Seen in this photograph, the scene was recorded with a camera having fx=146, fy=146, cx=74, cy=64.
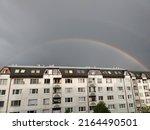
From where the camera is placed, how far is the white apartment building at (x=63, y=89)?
10656 mm

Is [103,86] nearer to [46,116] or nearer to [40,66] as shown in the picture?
[40,66]

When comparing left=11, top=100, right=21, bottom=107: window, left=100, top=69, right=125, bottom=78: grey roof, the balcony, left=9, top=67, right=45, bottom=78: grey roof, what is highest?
left=100, top=69, right=125, bottom=78: grey roof

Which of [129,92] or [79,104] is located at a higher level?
[129,92]

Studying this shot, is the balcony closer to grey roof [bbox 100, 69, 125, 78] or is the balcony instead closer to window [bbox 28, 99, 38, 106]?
window [bbox 28, 99, 38, 106]

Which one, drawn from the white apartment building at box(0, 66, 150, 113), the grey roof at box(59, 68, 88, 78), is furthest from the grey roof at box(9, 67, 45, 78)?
the grey roof at box(59, 68, 88, 78)

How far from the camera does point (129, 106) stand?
1327 centimetres

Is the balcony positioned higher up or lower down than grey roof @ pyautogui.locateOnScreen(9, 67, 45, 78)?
lower down

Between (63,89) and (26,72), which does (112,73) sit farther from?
(26,72)

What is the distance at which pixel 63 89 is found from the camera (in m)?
11.8

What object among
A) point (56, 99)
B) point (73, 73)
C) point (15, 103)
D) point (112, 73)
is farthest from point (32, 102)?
point (112, 73)

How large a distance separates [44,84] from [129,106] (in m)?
7.87

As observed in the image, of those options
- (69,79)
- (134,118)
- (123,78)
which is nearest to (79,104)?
(69,79)

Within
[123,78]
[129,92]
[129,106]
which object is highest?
[123,78]

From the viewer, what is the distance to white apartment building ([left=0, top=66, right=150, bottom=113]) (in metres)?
10.7
